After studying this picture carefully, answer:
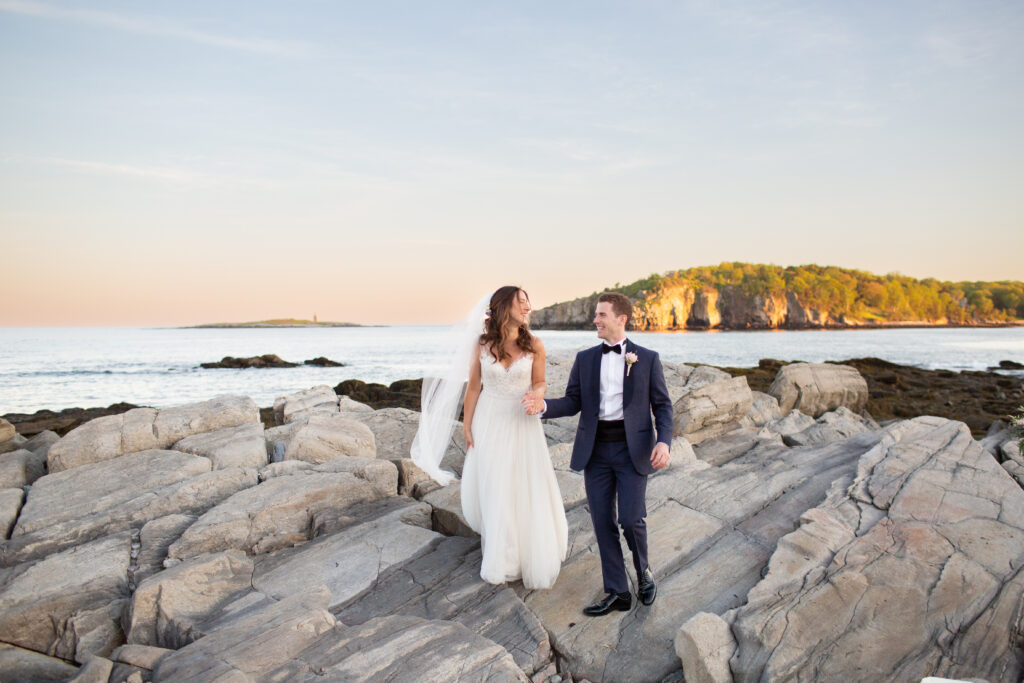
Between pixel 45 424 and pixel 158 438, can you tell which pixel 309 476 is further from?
pixel 45 424

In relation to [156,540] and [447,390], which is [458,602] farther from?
[156,540]

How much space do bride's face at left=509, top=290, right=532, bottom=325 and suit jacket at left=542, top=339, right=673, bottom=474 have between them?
686 millimetres

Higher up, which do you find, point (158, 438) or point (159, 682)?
point (158, 438)

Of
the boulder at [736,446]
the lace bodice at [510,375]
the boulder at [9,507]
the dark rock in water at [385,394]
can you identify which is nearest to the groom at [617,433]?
the lace bodice at [510,375]

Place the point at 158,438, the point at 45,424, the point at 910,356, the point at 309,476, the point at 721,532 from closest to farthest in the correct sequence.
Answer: the point at 721,532 → the point at 309,476 → the point at 158,438 → the point at 45,424 → the point at 910,356

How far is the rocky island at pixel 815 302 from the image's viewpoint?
130 meters

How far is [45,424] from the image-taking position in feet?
63.7

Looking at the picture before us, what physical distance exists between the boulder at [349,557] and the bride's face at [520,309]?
270 centimetres

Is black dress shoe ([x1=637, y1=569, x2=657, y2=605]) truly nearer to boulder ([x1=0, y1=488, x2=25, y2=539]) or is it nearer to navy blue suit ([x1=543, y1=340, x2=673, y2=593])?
navy blue suit ([x1=543, y1=340, x2=673, y2=593])

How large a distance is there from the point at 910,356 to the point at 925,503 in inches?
2249

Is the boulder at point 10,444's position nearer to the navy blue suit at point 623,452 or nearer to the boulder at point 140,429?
the boulder at point 140,429

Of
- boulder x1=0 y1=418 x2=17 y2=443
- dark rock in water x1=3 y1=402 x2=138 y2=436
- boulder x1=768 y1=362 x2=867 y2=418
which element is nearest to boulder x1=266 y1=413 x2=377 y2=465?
boulder x1=0 y1=418 x2=17 y2=443

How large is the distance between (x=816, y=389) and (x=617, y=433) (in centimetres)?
1364

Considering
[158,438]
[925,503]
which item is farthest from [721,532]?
[158,438]
